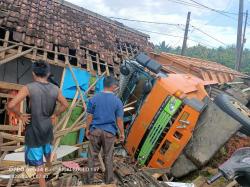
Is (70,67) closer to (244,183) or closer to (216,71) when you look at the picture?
(216,71)

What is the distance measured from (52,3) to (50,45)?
3.79 meters

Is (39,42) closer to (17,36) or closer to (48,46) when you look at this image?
(48,46)

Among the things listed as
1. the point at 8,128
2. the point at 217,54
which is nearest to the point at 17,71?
the point at 8,128

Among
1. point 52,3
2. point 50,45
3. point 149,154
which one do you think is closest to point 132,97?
point 149,154

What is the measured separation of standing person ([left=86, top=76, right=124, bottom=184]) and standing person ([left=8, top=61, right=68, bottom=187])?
83 centimetres

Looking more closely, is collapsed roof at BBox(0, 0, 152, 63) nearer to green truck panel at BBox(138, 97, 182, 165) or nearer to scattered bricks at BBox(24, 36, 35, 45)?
scattered bricks at BBox(24, 36, 35, 45)

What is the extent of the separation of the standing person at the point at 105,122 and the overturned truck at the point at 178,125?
1838mm

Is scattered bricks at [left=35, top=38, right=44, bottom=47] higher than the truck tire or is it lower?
higher

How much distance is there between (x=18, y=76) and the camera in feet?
34.2

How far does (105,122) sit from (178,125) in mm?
2119

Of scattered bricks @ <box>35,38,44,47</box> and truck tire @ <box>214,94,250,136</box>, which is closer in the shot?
truck tire @ <box>214,94,250,136</box>

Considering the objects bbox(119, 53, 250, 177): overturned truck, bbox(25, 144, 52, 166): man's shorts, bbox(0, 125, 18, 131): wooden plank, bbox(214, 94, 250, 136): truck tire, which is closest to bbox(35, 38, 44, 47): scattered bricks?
bbox(0, 125, 18, 131): wooden plank

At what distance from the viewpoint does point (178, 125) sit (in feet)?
22.7

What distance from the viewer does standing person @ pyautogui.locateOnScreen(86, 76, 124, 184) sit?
17.2ft
